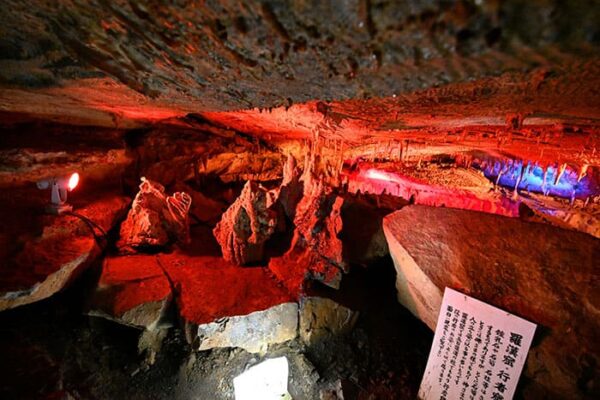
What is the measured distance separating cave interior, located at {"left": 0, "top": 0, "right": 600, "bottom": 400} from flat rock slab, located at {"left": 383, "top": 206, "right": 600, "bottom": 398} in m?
0.02

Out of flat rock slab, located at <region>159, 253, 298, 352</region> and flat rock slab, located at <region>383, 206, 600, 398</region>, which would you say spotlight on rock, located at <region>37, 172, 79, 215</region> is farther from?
flat rock slab, located at <region>383, 206, 600, 398</region>

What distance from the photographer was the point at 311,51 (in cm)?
118

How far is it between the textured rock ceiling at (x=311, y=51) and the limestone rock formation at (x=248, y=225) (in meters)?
2.71

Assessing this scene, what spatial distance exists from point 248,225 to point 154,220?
5.73 feet

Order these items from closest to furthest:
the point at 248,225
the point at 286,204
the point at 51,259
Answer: the point at 51,259 → the point at 248,225 → the point at 286,204

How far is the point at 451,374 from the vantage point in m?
2.95

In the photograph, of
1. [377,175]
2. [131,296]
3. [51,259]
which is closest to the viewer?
[51,259]

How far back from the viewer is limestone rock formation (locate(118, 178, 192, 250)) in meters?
4.92

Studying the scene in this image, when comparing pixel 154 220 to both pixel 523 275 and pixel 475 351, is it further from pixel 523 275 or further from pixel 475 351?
pixel 523 275

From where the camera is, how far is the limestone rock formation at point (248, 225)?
193 inches

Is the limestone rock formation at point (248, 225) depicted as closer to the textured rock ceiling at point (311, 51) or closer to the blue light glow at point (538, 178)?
the textured rock ceiling at point (311, 51)

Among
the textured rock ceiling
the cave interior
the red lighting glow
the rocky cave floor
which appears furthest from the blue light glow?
the textured rock ceiling

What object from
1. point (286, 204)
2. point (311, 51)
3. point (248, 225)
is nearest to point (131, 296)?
point (248, 225)

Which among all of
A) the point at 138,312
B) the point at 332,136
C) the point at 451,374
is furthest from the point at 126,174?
the point at 451,374
